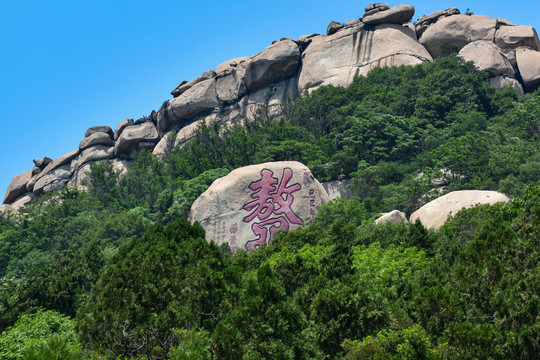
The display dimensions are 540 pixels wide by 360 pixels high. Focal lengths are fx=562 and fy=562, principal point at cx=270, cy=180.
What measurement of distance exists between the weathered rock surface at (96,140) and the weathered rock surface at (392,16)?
863 inches

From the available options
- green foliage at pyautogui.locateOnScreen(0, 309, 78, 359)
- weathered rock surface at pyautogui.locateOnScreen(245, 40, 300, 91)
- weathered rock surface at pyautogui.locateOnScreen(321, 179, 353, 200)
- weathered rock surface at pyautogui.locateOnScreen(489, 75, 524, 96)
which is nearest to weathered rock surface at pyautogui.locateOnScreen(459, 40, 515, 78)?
weathered rock surface at pyautogui.locateOnScreen(489, 75, 524, 96)

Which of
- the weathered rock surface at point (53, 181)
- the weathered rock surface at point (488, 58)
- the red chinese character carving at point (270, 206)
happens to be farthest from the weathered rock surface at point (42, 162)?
the weathered rock surface at point (488, 58)

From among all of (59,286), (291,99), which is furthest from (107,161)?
(59,286)

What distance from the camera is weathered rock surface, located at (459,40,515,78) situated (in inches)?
1428

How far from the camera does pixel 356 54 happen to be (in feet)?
129

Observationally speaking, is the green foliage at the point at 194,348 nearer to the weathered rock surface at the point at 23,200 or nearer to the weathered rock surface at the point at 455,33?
the weathered rock surface at the point at 455,33

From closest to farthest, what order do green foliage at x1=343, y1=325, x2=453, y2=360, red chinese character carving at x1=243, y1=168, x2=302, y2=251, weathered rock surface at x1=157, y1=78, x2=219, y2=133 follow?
green foliage at x1=343, y1=325, x2=453, y2=360 < red chinese character carving at x1=243, y1=168, x2=302, y2=251 < weathered rock surface at x1=157, y1=78, x2=219, y2=133

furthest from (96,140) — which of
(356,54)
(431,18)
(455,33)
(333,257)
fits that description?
→ (333,257)

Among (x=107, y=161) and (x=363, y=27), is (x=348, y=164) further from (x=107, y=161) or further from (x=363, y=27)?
(x=107, y=161)

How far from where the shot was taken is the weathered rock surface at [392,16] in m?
39.4

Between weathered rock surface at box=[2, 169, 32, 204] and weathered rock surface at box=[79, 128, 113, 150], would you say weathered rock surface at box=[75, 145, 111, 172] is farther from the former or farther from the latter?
weathered rock surface at box=[2, 169, 32, 204]

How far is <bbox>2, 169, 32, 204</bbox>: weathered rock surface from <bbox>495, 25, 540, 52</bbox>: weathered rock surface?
3770cm

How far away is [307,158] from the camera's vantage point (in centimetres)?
2958

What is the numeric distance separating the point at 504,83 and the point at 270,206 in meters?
21.1
